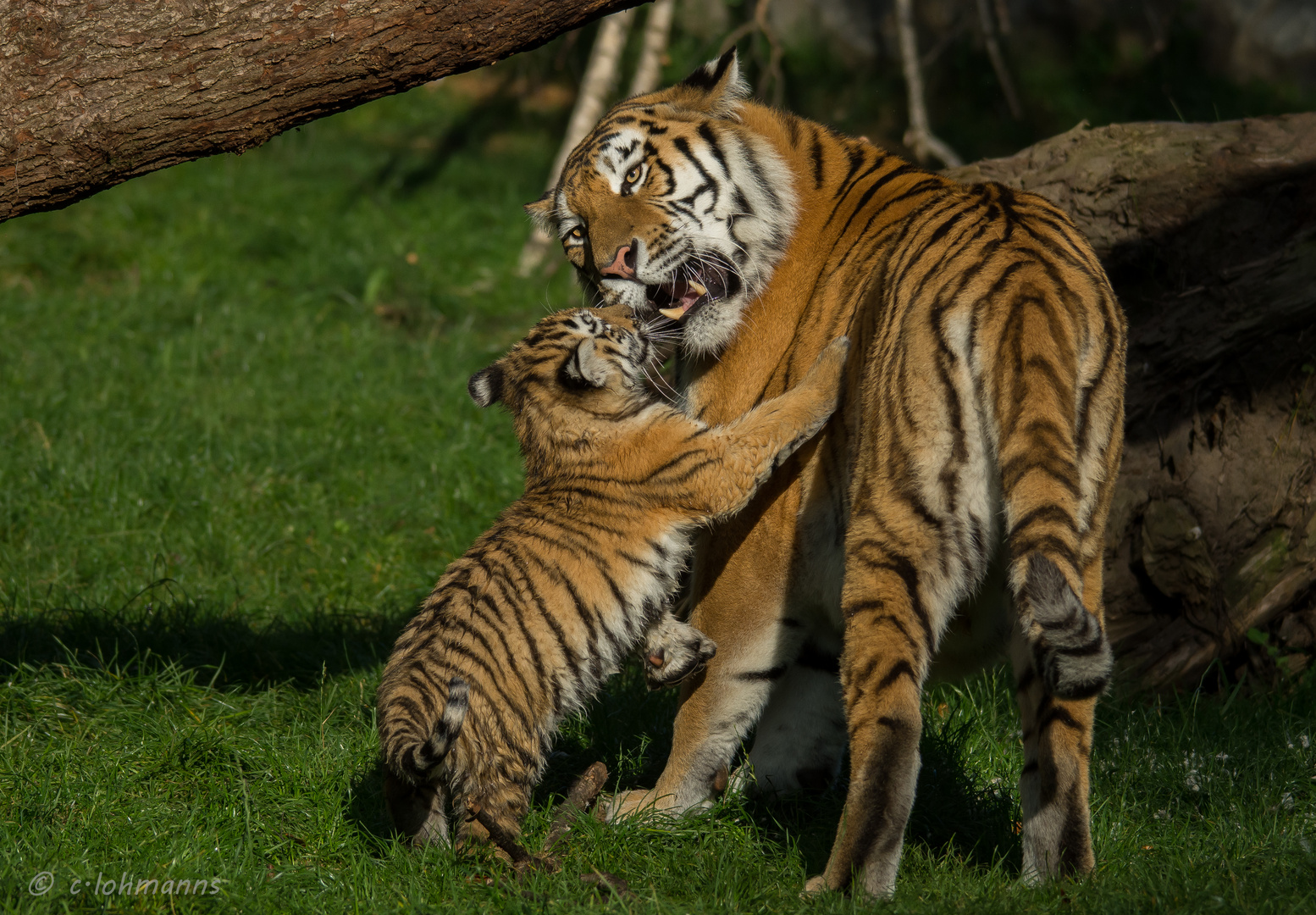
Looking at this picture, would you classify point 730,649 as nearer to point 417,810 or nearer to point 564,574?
point 564,574

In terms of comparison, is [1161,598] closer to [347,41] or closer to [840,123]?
[347,41]

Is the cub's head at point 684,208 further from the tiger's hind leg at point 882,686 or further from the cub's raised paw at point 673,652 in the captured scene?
the tiger's hind leg at point 882,686

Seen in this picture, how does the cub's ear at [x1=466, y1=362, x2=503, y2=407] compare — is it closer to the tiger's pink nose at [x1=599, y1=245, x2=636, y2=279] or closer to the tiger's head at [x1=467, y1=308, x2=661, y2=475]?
the tiger's head at [x1=467, y1=308, x2=661, y2=475]

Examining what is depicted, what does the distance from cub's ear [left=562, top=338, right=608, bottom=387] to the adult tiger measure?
0.78 ft

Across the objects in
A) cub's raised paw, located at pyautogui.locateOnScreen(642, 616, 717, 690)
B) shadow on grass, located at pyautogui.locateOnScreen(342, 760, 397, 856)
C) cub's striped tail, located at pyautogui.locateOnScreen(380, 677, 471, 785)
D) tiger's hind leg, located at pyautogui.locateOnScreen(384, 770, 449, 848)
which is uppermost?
cub's striped tail, located at pyautogui.locateOnScreen(380, 677, 471, 785)

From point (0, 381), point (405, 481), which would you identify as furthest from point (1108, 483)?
point (0, 381)

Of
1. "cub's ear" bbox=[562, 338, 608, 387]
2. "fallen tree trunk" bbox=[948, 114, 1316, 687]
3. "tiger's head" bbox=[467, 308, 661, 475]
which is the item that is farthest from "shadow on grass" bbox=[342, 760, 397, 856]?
"fallen tree trunk" bbox=[948, 114, 1316, 687]

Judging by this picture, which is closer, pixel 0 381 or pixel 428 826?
pixel 428 826

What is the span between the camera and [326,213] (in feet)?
31.5

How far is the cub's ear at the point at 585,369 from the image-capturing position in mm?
3584

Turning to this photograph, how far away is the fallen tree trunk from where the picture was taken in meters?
4.31

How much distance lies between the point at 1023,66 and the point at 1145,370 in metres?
7.13

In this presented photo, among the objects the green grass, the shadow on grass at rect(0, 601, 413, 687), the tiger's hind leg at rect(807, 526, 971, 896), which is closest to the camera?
the tiger's hind leg at rect(807, 526, 971, 896)

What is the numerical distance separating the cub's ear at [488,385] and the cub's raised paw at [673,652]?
908 millimetres
